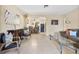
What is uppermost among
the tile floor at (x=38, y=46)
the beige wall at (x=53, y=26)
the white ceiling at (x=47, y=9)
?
the white ceiling at (x=47, y=9)

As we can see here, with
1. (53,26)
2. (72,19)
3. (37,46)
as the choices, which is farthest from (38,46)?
(72,19)

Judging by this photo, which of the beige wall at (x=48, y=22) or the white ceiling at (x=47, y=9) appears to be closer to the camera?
the white ceiling at (x=47, y=9)

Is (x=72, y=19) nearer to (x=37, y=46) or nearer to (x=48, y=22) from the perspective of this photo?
(x=48, y=22)

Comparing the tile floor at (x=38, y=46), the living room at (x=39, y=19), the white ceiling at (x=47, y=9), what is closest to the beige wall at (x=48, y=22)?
the living room at (x=39, y=19)

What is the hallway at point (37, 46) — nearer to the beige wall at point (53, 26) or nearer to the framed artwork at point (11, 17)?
the beige wall at point (53, 26)

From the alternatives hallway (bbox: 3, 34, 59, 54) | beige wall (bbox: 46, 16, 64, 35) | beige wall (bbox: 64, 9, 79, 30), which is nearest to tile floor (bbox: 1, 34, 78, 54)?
hallway (bbox: 3, 34, 59, 54)

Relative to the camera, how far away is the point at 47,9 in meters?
2.79

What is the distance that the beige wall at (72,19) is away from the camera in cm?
269

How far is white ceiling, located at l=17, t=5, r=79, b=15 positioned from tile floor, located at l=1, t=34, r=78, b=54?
2.01 feet

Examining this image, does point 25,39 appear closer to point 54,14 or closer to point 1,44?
point 1,44

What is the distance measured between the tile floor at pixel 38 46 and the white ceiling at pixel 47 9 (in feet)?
2.01

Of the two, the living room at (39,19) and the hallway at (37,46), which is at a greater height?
the living room at (39,19)
